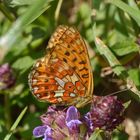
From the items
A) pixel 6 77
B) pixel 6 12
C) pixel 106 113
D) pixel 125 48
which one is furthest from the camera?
pixel 6 12

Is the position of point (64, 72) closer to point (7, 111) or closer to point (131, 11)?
point (131, 11)

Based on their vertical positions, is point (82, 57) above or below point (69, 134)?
above

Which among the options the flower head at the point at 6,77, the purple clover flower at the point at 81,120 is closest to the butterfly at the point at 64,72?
the purple clover flower at the point at 81,120

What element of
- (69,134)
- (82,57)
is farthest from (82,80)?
(69,134)

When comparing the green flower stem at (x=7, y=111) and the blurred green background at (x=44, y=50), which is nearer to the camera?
the blurred green background at (x=44, y=50)

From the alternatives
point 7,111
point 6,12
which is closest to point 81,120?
point 7,111

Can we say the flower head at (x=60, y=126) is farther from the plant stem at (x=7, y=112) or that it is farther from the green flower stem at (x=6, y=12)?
the green flower stem at (x=6, y=12)

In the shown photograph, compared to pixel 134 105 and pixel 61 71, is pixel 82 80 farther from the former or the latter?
pixel 134 105
